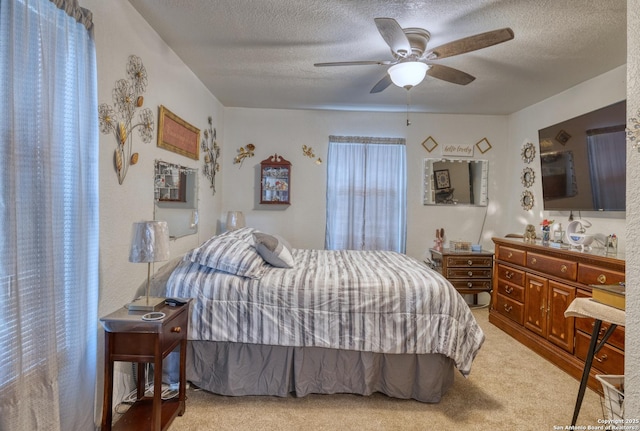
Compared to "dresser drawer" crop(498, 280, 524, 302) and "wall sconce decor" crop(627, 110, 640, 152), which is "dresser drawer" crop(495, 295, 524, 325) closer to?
"dresser drawer" crop(498, 280, 524, 302)

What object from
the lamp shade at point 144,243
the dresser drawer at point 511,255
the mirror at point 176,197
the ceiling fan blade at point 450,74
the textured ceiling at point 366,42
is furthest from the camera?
the dresser drawer at point 511,255

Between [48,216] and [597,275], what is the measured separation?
10.4 ft

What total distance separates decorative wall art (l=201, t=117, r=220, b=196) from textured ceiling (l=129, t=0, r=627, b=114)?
0.47 m

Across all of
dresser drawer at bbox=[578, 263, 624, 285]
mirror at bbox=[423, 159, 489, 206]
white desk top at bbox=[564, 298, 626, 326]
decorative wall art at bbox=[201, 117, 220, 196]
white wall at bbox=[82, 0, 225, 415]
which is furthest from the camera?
mirror at bbox=[423, 159, 489, 206]

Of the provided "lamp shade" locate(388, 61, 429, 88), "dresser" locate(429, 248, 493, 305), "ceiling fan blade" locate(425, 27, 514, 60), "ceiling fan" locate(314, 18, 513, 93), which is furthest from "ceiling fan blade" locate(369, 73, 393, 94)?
"dresser" locate(429, 248, 493, 305)

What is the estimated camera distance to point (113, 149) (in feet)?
6.29

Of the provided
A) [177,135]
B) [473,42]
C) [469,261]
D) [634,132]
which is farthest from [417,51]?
[469,261]

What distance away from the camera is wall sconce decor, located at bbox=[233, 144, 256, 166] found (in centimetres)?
431

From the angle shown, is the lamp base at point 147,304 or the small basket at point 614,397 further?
the lamp base at point 147,304

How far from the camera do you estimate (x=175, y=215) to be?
282 cm

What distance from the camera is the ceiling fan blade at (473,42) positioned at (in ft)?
5.96

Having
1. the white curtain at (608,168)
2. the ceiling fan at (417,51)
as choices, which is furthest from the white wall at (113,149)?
the white curtain at (608,168)

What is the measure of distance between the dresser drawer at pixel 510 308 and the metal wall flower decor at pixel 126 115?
11.3 feet

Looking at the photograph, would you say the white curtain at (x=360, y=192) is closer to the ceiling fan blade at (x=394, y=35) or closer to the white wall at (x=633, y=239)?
the ceiling fan blade at (x=394, y=35)
